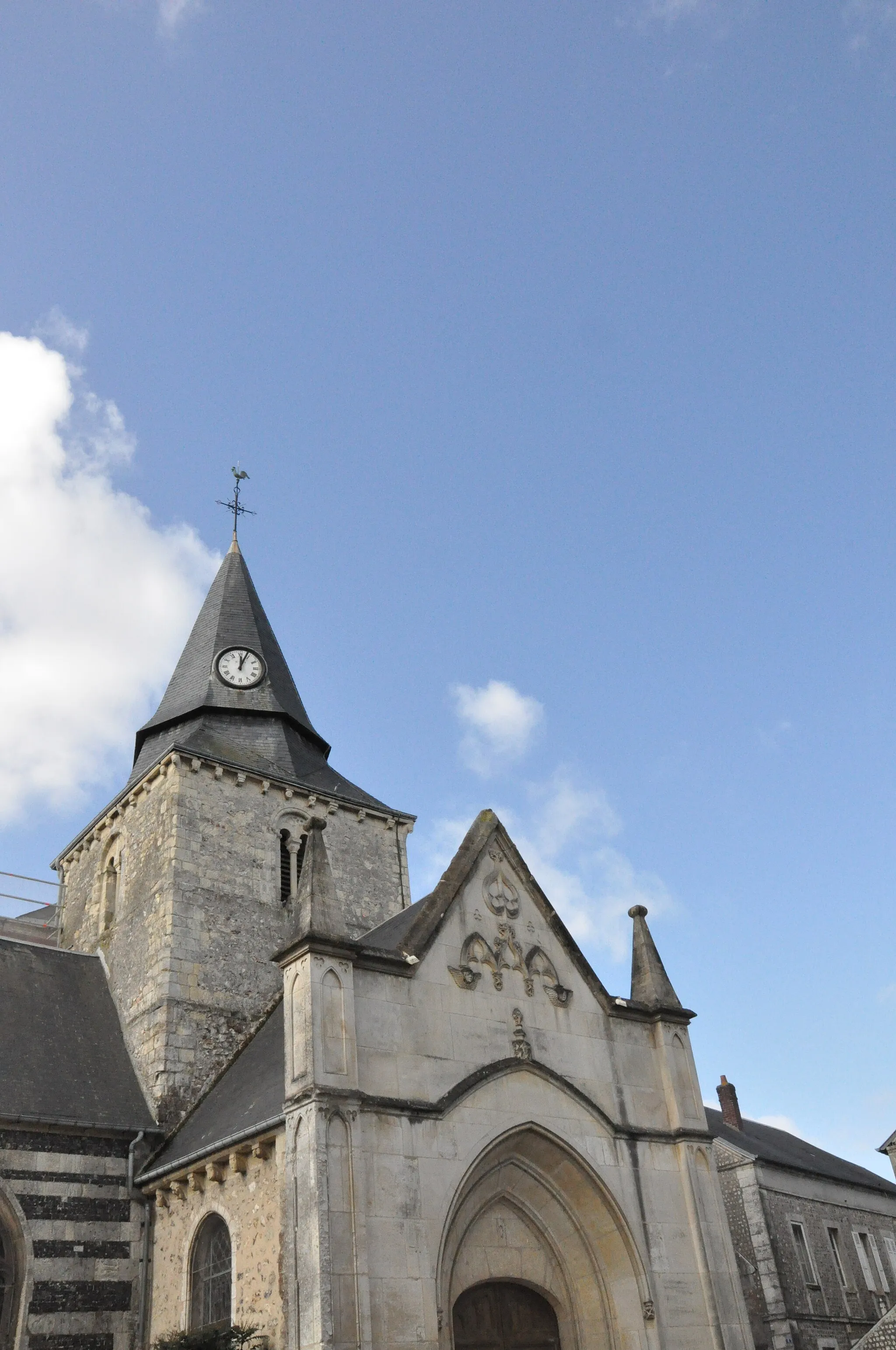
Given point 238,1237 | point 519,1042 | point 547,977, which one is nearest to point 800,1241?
point 547,977

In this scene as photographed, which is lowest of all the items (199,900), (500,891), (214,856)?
(500,891)

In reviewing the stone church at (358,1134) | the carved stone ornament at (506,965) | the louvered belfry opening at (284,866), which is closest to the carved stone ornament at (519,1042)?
the stone church at (358,1134)

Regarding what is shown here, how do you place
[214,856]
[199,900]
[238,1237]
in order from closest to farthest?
[238,1237]
[199,900]
[214,856]

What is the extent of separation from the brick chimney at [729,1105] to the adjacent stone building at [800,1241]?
26 mm

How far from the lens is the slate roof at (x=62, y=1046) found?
14.4 metres

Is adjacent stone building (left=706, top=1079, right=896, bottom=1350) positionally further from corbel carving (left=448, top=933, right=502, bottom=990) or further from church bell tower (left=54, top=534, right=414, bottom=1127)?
corbel carving (left=448, top=933, right=502, bottom=990)

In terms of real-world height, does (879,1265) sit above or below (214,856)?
below

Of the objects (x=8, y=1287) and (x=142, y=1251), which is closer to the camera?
(x=8, y=1287)

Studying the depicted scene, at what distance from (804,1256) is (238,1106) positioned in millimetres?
18754

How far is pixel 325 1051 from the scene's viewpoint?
35.7 feet

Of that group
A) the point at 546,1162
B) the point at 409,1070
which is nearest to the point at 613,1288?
the point at 546,1162

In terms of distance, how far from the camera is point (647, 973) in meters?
14.8

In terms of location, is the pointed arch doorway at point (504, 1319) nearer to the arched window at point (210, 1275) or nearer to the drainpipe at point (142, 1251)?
the arched window at point (210, 1275)

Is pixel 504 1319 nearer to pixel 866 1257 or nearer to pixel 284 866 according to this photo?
pixel 284 866
